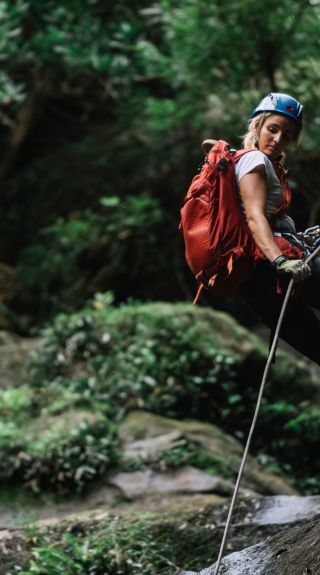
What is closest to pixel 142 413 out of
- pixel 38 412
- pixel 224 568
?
pixel 38 412

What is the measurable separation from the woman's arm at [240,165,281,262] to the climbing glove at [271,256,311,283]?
0.03 m

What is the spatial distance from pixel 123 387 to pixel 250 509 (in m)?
3.09

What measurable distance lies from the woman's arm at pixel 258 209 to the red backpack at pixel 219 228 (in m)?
0.10

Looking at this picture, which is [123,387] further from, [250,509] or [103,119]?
[103,119]

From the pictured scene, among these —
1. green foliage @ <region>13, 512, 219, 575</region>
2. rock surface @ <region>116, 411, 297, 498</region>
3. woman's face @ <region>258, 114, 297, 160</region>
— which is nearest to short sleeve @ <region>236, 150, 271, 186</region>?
woman's face @ <region>258, 114, 297, 160</region>

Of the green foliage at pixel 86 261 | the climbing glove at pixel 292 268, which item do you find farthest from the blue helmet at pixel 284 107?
the green foliage at pixel 86 261

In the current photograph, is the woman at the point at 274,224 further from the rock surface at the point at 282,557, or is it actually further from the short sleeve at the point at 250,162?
the rock surface at the point at 282,557

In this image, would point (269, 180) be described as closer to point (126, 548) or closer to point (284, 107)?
point (284, 107)

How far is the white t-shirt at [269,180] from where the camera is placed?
11.1ft

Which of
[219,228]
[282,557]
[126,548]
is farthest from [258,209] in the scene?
[126,548]

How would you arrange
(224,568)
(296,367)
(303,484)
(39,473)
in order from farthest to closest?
1. (296,367)
2. (303,484)
3. (39,473)
4. (224,568)

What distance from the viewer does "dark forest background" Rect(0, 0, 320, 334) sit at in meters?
8.95

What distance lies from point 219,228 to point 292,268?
443 millimetres

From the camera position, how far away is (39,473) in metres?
6.56
